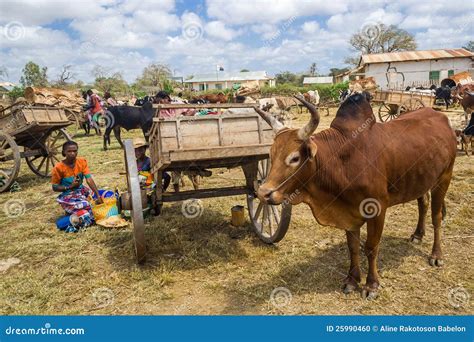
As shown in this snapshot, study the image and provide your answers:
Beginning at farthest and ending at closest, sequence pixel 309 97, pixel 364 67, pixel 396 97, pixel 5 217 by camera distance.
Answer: pixel 364 67 < pixel 309 97 < pixel 396 97 < pixel 5 217

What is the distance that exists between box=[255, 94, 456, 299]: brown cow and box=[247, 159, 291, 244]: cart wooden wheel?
942 millimetres

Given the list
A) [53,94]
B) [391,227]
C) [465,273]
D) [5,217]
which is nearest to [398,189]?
[465,273]

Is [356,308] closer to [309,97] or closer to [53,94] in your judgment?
[53,94]

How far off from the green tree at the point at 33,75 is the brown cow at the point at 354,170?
4825 cm

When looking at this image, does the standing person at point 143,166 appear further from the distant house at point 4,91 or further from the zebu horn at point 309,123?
the distant house at point 4,91

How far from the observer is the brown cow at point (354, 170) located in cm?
302

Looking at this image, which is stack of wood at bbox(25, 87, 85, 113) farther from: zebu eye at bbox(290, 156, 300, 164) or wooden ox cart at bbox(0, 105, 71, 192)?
zebu eye at bbox(290, 156, 300, 164)

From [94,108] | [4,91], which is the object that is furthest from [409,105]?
[4,91]

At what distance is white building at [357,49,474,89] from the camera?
34.2m

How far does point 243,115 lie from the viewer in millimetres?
4070

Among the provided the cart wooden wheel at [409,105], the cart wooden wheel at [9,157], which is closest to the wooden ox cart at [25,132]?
the cart wooden wheel at [9,157]

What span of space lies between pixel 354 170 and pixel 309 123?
702 millimetres

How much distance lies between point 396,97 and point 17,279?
13953 mm

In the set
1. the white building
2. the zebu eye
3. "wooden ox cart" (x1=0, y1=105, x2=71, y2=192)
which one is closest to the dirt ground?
the zebu eye
